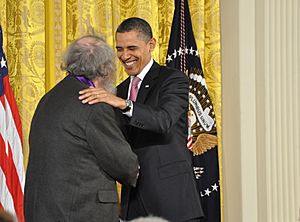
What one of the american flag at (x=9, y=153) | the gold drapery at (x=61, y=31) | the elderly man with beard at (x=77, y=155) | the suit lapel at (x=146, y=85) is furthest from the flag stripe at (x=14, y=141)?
the elderly man with beard at (x=77, y=155)

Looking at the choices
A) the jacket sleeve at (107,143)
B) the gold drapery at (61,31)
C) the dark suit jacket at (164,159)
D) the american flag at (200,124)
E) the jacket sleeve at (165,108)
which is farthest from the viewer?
the american flag at (200,124)

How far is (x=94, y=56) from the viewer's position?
3496 mm

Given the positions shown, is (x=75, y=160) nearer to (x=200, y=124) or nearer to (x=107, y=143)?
(x=107, y=143)

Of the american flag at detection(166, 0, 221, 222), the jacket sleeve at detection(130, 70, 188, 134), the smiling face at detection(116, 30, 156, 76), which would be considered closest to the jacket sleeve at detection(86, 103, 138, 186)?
the jacket sleeve at detection(130, 70, 188, 134)

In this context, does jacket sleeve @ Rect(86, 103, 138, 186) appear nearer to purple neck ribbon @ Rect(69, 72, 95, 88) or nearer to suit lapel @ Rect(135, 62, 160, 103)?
purple neck ribbon @ Rect(69, 72, 95, 88)

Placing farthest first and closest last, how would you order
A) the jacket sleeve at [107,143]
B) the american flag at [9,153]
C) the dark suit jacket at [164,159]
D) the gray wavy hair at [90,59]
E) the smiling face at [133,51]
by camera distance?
the american flag at [9,153] → the smiling face at [133,51] → the dark suit jacket at [164,159] → the gray wavy hair at [90,59] → the jacket sleeve at [107,143]

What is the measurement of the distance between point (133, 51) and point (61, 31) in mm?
1402

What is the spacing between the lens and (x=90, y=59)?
11.4 ft

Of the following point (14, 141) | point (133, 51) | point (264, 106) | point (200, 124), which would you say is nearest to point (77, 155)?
point (133, 51)

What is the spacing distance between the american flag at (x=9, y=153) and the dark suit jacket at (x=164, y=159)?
1.11 m

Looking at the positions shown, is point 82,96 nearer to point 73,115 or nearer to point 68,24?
point 73,115

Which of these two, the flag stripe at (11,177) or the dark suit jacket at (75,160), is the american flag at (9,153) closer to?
the flag stripe at (11,177)

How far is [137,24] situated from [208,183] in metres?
1.93

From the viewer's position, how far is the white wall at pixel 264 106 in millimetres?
5738
